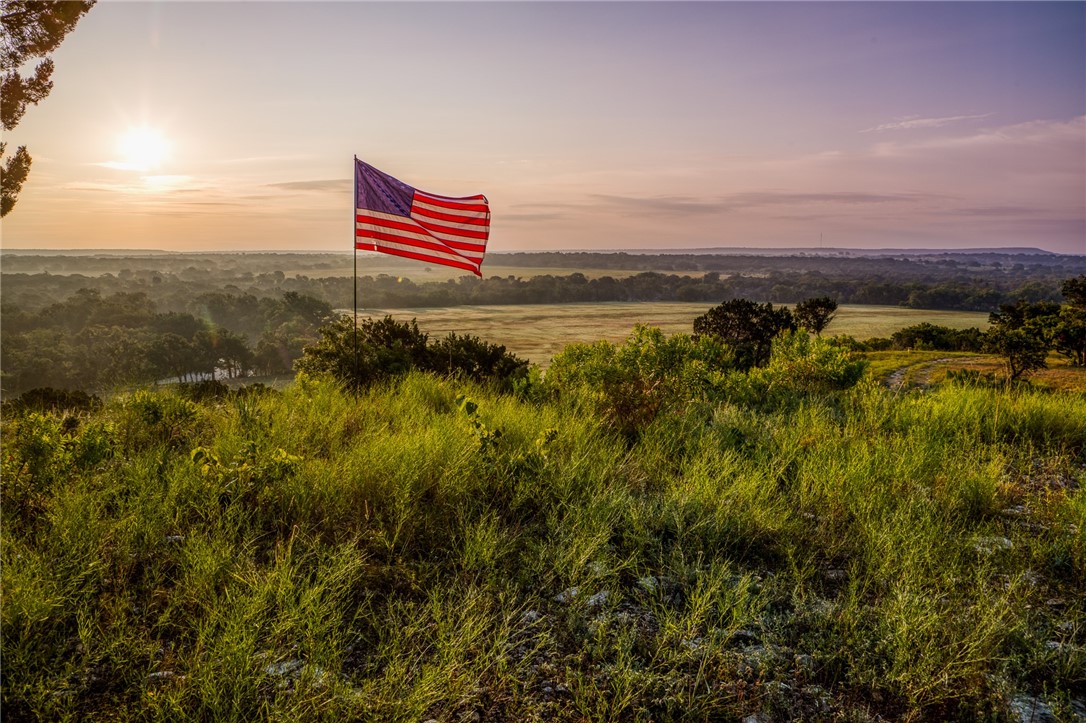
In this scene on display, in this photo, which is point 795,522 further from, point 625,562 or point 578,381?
point 578,381

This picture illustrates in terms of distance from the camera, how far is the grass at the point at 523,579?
2656mm

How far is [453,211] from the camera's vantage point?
8.84 metres

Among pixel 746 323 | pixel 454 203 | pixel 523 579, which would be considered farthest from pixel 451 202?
pixel 746 323

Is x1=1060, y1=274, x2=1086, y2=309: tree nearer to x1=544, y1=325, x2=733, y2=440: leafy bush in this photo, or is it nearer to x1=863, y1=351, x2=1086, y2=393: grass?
x1=863, y1=351, x2=1086, y2=393: grass

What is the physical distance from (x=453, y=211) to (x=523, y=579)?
6574 millimetres

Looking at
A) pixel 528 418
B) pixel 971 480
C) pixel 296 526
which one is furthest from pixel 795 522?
pixel 296 526

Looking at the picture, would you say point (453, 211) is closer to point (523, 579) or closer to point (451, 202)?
point (451, 202)

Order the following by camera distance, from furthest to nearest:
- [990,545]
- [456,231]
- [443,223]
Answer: [456,231] → [443,223] → [990,545]

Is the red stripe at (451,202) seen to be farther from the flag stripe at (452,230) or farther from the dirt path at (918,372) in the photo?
the dirt path at (918,372)

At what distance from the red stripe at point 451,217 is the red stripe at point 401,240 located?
15.7 inches

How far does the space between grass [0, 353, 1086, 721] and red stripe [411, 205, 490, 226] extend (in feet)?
13.7

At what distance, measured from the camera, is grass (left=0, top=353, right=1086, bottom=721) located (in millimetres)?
2656

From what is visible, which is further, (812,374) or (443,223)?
(812,374)

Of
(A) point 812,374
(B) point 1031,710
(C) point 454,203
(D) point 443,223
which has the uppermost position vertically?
(C) point 454,203
